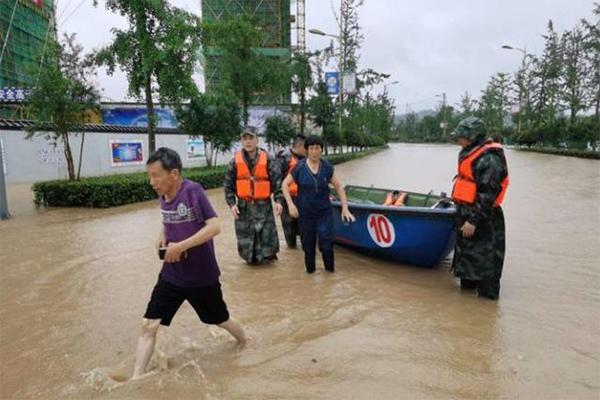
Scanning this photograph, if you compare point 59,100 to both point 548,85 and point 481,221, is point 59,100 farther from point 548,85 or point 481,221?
point 548,85

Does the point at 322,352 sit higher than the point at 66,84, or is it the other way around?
the point at 66,84

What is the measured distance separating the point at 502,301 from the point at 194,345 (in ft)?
10.0

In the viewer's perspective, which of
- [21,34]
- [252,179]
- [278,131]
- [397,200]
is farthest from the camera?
[21,34]

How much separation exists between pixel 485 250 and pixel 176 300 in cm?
301

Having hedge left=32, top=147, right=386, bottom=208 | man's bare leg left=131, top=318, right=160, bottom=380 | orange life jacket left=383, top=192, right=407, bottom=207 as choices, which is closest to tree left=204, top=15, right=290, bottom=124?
hedge left=32, top=147, right=386, bottom=208

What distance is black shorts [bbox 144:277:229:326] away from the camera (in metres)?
3.44

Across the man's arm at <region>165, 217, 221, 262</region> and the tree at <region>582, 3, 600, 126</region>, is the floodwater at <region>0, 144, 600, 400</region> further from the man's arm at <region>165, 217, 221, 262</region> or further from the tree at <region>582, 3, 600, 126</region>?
the tree at <region>582, 3, 600, 126</region>

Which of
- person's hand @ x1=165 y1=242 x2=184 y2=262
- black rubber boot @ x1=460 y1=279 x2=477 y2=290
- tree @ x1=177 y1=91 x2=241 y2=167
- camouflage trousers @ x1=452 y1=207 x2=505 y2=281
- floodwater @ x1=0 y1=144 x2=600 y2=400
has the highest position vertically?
tree @ x1=177 y1=91 x2=241 y2=167

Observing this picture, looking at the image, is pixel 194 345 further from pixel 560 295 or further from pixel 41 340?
pixel 560 295

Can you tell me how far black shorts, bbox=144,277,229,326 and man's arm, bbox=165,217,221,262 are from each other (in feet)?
1.14

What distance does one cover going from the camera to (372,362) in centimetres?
385

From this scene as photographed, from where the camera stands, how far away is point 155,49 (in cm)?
1452

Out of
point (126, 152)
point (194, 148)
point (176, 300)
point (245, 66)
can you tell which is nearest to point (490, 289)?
point (176, 300)

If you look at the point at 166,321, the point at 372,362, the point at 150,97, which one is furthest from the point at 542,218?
the point at 150,97
